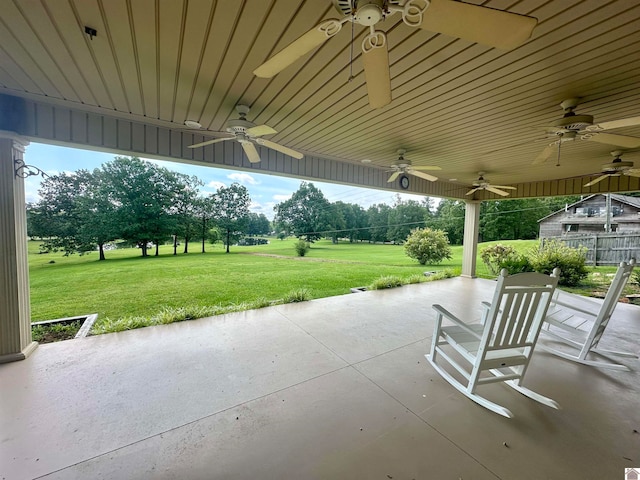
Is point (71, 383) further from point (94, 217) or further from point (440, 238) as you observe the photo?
point (440, 238)

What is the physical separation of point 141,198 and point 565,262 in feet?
36.8

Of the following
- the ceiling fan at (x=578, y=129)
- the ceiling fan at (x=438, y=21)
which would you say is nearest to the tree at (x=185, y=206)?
the ceiling fan at (x=438, y=21)

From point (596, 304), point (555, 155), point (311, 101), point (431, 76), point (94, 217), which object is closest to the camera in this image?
point (431, 76)

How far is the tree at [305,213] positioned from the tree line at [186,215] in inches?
1.8

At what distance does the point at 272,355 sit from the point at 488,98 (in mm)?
3443

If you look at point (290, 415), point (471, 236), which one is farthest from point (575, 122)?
point (471, 236)

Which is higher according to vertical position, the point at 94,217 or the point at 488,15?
the point at 488,15

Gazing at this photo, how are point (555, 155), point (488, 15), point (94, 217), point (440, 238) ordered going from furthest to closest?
point (440, 238)
point (94, 217)
point (555, 155)
point (488, 15)

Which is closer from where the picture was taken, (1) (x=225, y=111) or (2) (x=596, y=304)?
(1) (x=225, y=111)

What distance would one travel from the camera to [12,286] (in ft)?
8.42

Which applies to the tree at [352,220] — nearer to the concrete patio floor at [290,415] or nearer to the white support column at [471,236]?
the white support column at [471,236]

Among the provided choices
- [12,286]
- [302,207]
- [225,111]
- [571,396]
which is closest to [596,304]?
[571,396]

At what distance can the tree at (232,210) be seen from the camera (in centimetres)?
812

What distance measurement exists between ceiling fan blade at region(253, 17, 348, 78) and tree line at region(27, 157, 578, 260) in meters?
5.67
